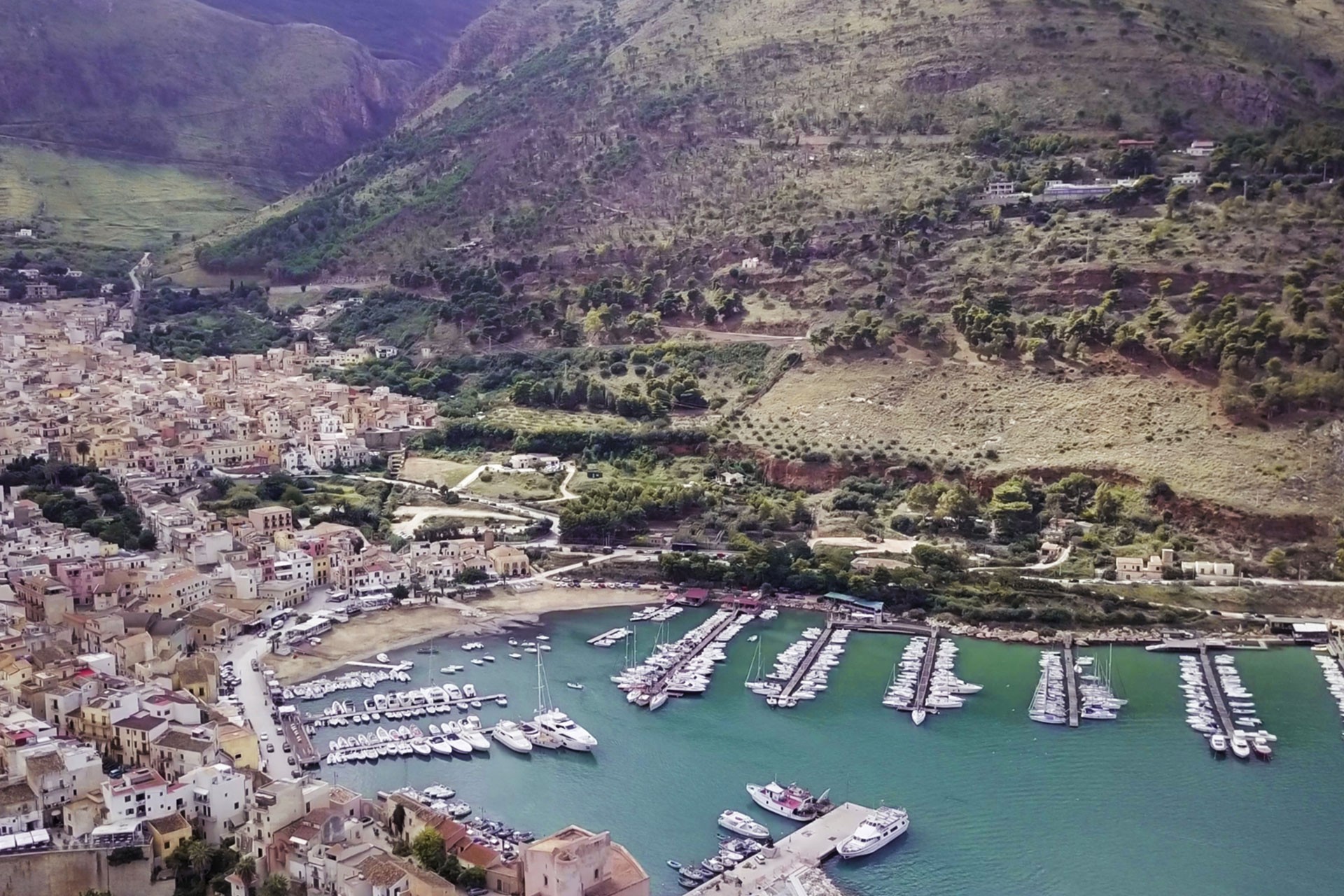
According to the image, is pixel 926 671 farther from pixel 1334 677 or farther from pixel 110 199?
pixel 110 199

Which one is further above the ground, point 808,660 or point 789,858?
point 808,660

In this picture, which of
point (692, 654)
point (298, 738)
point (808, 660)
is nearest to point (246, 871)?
point (298, 738)

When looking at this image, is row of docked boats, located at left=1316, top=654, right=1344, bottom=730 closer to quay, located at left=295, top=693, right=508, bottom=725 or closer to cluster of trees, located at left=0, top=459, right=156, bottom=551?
quay, located at left=295, top=693, right=508, bottom=725

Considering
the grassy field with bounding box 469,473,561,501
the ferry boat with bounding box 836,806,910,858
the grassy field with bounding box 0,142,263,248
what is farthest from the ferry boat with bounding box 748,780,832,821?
the grassy field with bounding box 0,142,263,248

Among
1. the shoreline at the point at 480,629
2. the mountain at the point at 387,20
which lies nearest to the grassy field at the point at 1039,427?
the shoreline at the point at 480,629

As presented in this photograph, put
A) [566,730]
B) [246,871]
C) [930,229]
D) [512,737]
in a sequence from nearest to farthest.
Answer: [246,871], [512,737], [566,730], [930,229]

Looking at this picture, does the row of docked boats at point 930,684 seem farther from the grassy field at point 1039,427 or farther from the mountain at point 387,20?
the mountain at point 387,20

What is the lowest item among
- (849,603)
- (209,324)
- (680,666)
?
(680,666)
